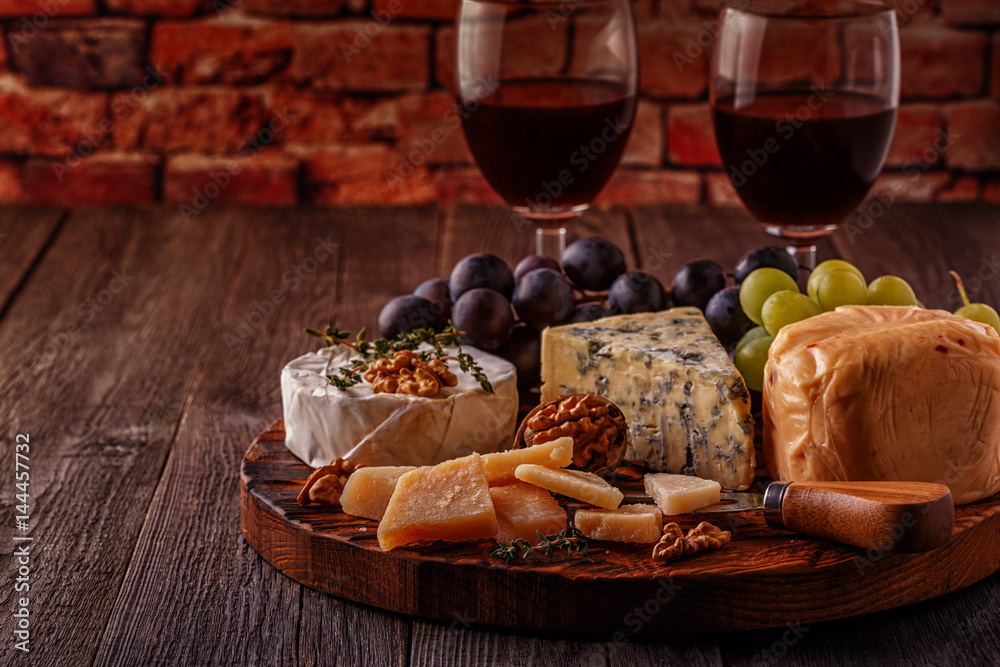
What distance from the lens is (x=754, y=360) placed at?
1.19 m

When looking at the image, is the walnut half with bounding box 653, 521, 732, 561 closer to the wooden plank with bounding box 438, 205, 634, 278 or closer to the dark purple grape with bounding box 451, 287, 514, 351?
the dark purple grape with bounding box 451, 287, 514, 351

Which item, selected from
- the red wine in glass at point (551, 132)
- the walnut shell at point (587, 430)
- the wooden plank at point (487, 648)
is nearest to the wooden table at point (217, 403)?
the wooden plank at point (487, 648)

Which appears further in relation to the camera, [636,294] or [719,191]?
[719,191]

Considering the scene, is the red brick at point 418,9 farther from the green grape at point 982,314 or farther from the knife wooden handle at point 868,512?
the knife wooden handle at point 868,512

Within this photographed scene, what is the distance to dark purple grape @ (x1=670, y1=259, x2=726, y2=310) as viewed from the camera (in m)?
1.32

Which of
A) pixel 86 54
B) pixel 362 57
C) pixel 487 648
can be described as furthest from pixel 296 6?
pixel 487 648

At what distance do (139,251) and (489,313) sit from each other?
1.01 metres

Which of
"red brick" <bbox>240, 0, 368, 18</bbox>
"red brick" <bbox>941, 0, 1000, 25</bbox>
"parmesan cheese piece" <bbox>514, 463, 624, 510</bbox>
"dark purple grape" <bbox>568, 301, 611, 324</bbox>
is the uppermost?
"red brick" <bbox>941, 0, 1000, 25</bbox>

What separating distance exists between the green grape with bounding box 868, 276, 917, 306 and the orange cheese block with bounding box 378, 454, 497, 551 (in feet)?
1.67

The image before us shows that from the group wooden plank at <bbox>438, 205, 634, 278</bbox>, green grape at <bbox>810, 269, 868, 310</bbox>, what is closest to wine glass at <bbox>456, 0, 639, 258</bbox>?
green grape at <bbox>810, 269, 868, 310</bbox>

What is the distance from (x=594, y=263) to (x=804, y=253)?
0.27 meters

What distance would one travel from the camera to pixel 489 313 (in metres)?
1.25

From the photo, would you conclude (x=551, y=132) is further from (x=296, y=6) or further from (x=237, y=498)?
(x=296, y=6)

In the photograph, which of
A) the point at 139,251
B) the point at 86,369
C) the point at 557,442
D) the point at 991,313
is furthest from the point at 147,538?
the point at 139,251
